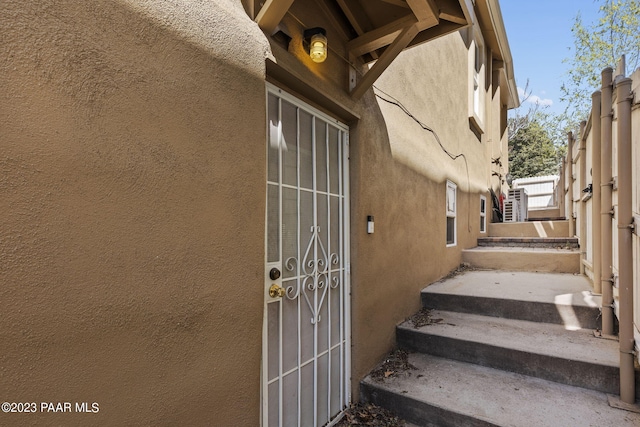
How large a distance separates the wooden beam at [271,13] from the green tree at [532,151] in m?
21.6

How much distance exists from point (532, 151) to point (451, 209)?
17.4m

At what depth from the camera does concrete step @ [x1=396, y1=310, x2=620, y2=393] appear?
2705 mm

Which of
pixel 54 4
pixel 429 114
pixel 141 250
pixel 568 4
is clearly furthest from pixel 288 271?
pixel 568 4

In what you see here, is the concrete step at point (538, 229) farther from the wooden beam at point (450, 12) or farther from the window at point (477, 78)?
the wooden beam at point (450, 12)

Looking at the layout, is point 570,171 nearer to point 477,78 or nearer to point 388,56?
point 477,78

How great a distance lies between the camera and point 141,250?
1.37m

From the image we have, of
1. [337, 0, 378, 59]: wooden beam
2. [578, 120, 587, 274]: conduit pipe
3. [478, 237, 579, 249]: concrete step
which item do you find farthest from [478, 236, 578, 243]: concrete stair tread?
[337, 0, 378, 59]: wooden beam

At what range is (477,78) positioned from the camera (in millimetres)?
7797

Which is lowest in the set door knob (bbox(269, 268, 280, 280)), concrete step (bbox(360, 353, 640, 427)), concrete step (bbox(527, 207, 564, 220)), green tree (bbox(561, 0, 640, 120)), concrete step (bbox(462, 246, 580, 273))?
concrete step (bbox(360, 353, 640, 427))

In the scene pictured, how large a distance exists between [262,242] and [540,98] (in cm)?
2380

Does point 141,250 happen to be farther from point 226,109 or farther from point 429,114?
point 429,114

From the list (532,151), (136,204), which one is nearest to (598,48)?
(532,151)

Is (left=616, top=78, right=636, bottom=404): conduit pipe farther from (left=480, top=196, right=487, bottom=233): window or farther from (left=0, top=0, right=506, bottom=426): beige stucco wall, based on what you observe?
(left=480, top=196, right=487, bottom=233): window

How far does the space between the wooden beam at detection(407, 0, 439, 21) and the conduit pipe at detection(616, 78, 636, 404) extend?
1494 mm
